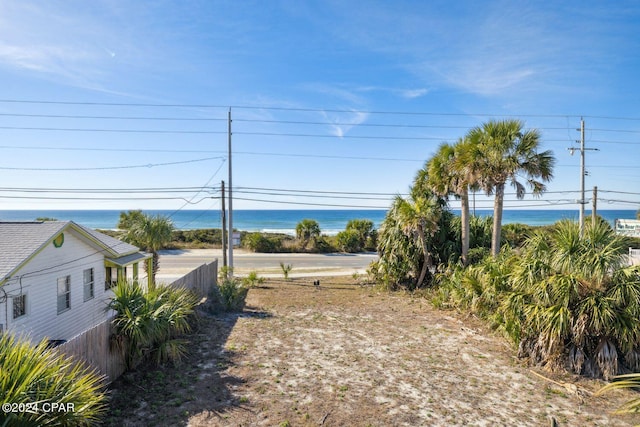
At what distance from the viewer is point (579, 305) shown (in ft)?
28.7

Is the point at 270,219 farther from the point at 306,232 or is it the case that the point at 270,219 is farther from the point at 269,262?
the point at 269,262

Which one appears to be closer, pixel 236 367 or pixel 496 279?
pixel 236 367

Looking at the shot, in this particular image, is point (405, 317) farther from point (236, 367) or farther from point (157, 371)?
point (157, 371)

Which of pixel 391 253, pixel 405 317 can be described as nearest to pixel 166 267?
pixel 391 253

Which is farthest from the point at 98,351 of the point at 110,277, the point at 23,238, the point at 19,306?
the point at 110,277

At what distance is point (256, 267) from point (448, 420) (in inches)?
Answer: 859

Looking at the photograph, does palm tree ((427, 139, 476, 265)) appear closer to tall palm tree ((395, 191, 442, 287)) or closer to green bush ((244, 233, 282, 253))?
tall palm tree ((395, 191, 442, 287))

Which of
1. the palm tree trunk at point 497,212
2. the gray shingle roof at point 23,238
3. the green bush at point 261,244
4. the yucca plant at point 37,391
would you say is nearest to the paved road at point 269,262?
the green bush at point 261,244

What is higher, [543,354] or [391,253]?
[391,253]

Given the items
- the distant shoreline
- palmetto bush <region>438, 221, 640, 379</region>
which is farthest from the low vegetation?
the distant shoreline

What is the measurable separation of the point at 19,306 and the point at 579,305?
13545mm

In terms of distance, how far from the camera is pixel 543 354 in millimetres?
9133

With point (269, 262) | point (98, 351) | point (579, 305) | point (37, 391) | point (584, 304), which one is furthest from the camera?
point (269, 262)

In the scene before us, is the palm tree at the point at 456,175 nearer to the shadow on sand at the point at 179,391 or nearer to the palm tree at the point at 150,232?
the shadow on sand at the point at 179,391
